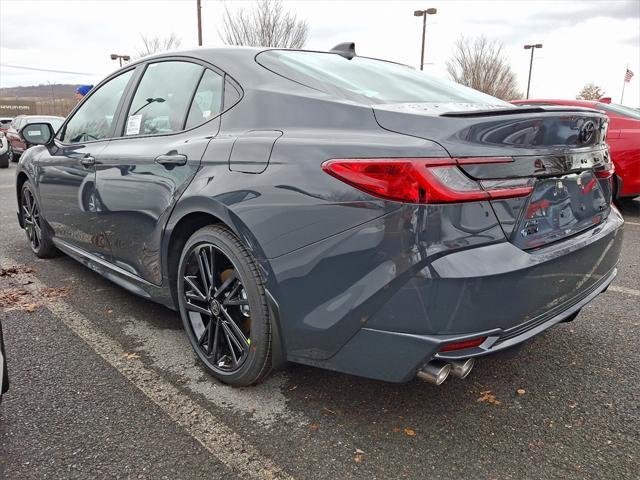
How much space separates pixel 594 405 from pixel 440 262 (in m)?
1.15

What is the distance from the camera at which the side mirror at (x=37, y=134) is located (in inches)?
155

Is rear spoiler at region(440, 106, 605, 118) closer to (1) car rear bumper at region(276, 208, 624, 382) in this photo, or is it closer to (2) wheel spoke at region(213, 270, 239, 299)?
(1) car rear bumper at region(276, 208, 624, 382)

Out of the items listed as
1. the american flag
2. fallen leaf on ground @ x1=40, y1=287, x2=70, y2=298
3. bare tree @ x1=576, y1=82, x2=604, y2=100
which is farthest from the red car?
bare tree @ x1=576, y1=82, x2=604, y2=100

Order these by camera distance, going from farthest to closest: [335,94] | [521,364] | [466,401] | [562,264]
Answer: [521,364], [466,401], [335,94], [562,264]

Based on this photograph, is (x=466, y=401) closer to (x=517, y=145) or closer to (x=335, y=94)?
(x=517, y=145)

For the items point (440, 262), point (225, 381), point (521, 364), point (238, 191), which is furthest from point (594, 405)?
point (238, 191)

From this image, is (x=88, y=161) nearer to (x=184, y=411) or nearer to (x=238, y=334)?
(x=238, y=334)

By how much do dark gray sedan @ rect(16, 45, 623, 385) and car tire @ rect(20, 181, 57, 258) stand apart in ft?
5.68

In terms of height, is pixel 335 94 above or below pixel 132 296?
above

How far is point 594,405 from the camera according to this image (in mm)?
2225

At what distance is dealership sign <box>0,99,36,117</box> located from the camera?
5197 centimetres

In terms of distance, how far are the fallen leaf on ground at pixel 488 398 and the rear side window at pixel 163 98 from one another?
75.8 inches

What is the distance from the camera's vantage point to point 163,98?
2871 millimetres

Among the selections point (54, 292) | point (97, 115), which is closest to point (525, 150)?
point (97, 115)
